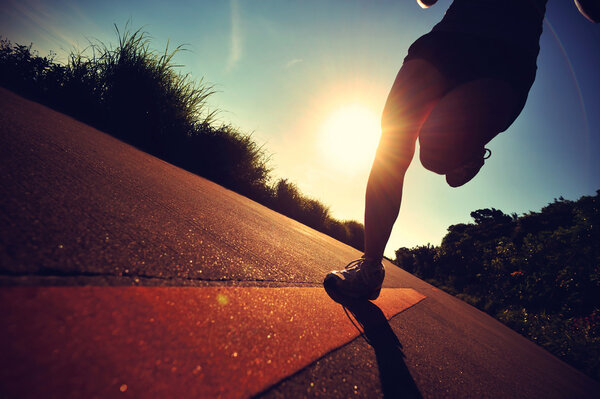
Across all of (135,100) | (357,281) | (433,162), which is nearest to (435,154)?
(433,162)

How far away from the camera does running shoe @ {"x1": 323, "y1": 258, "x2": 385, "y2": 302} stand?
1.32 m

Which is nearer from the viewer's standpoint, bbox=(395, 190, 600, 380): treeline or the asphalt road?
the asphalt road

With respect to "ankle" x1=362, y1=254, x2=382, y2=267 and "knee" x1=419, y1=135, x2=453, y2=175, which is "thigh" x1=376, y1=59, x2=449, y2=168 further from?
"ankle" x1=362, y1=254, x2=382, y2=267

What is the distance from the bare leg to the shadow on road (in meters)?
0.39

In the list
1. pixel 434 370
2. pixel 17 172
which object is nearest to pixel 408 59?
pixel 434 370

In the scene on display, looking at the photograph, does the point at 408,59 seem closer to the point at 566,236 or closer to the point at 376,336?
the point at 376,336

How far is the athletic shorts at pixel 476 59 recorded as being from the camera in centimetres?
134

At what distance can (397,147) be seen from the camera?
142 centimetres

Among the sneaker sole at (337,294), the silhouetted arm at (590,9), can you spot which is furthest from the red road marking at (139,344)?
the silhouetted arm at (590,9)

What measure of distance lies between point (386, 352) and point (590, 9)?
9.47 ft

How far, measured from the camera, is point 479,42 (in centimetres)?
134

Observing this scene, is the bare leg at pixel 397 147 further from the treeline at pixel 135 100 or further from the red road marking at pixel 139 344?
the treeline at pixel 135 100

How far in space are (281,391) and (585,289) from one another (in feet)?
24.3

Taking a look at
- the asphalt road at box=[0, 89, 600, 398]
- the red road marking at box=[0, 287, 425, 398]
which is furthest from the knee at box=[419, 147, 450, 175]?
the red road marking at box=[0, 287, 425, 398]
